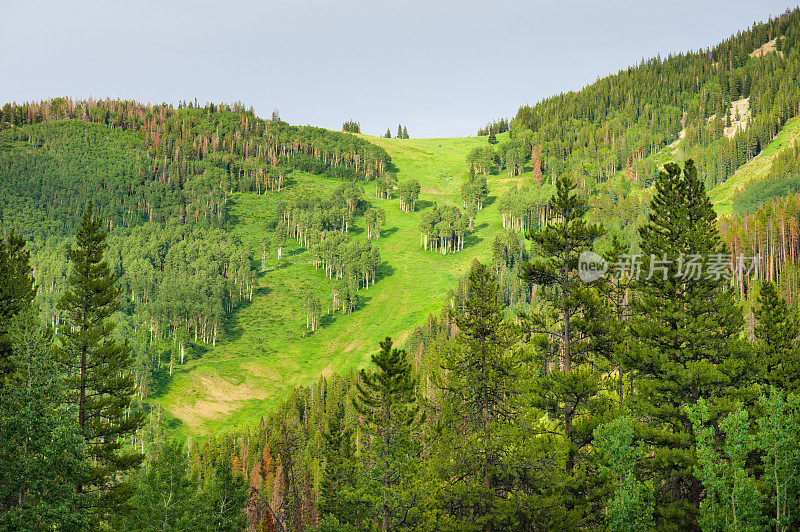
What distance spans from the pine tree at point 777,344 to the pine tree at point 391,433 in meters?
23.0

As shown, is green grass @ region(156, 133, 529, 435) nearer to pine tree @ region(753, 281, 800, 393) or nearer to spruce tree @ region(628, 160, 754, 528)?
pine tree @ region(753, 281, 800, 393)

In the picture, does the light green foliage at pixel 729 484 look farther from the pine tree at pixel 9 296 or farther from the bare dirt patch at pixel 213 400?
the bare dirt patch at pixel 213 400

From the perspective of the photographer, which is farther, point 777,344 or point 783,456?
point 777,344

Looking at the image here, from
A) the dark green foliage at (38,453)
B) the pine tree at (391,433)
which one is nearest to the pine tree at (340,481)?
the pine tree at (391,433)

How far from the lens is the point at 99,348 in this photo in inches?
1540

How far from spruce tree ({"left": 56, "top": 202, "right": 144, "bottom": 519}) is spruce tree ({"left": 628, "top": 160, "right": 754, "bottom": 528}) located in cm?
3293

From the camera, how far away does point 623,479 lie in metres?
31.3

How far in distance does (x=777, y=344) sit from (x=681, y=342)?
853 cm

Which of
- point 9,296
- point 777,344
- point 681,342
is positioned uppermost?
point 9,296

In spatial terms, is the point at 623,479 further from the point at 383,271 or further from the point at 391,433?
the point at 383,271

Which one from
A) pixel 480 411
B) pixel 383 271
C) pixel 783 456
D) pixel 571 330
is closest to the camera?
pixel 783 456

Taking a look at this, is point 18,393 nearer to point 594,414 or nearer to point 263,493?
point 594,414

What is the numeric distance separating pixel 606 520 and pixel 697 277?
16469mm

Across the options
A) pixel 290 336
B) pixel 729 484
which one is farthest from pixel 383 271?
pixel 729 484
